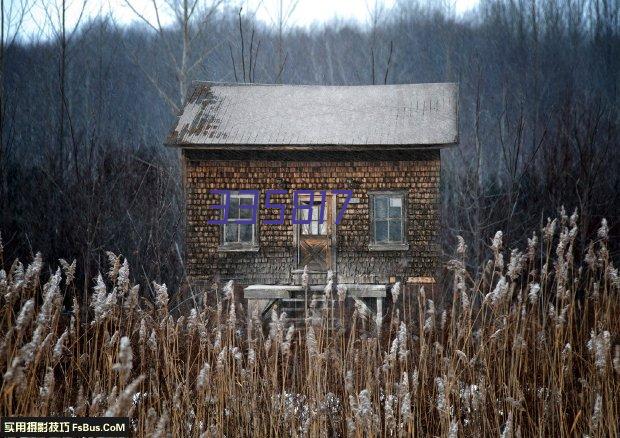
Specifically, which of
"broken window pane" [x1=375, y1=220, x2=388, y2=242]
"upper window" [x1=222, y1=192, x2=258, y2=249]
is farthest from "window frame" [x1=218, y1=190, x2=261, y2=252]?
"broken window pane" [x1=375, y1=220, x2=388, y2=242]

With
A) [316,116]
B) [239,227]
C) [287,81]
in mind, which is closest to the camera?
[316,116]

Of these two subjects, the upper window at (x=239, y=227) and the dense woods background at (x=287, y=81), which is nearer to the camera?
the dense woods background at (x=287, y=81)

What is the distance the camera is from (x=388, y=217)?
37.4 feet

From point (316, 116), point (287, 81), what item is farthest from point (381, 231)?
point (287, 81)

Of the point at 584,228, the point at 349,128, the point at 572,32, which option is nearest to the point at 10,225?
the point at 349,128

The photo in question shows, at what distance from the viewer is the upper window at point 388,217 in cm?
1140

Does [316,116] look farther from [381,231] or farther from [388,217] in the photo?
[381,231]

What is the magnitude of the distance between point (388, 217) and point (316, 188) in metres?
1.39

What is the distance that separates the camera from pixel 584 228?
8.42m

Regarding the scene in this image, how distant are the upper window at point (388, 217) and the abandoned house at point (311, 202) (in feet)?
0.06

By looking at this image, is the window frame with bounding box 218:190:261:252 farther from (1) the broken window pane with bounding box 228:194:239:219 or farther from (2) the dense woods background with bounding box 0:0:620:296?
(2) the dense woods background with bounding box 0:0:620:296

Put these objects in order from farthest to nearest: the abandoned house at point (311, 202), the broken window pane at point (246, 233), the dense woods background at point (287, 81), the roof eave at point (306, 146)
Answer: the broken window pane at point (246, 233) < the abandoned house at point (311, 202) < the roof eave at point (306, 146) < the dense woods background at point (287, 81)

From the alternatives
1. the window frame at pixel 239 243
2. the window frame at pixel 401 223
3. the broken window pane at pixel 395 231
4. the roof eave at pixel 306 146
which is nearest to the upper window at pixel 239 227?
the window frame at pixel 239 243

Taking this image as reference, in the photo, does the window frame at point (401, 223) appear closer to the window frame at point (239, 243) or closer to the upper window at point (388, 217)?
the upper window at point (388, 217)
